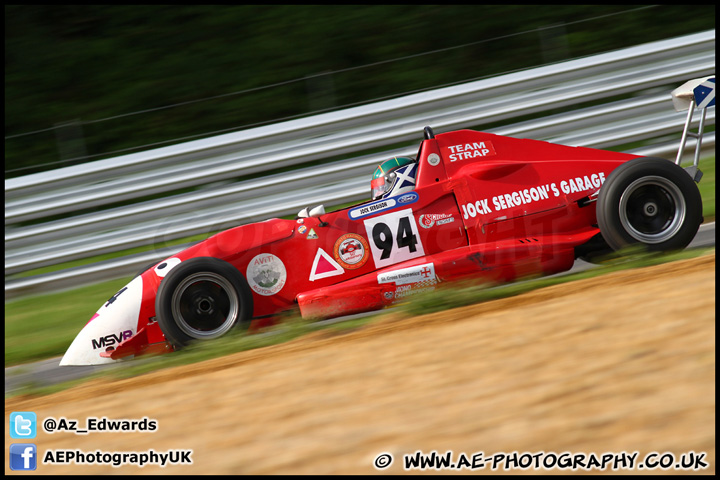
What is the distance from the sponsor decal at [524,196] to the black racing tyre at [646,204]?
271mm

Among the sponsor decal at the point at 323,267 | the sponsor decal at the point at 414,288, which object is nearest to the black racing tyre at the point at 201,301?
the sponsor decal at the point at 323,267

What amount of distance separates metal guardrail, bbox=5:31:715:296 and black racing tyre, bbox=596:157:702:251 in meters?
3.03

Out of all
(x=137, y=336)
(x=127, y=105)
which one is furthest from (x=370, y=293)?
(x=127, y=105)

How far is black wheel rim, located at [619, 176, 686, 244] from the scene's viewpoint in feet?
16.9

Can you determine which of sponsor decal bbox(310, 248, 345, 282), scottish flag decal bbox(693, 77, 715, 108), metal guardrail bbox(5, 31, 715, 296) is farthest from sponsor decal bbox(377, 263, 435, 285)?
metal guardrail bbox(5, 31, 715, 296)

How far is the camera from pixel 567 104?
8.30 m

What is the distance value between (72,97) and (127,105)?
0.84 metres

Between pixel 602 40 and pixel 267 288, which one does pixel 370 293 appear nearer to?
pixel 267 288

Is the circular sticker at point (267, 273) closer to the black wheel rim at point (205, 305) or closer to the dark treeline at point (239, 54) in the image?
the black wheel rim at point (205, 305)

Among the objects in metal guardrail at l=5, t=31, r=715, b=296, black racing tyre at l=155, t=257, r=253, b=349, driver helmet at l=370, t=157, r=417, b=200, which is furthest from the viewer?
metal guardrail at l=5, t=31, r=715, b=296

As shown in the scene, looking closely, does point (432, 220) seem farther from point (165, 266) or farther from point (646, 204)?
point (165, 266)

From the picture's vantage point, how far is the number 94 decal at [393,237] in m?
5.27

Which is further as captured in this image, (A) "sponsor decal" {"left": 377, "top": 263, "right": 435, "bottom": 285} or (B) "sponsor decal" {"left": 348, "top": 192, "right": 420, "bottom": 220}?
(B) "sponsor decal" {"left": 348, "top": 192, "right": 420, "bottom": 220}

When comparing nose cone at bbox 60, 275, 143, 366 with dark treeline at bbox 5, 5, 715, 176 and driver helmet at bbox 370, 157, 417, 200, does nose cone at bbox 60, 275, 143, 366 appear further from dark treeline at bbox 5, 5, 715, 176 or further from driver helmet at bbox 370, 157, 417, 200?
dark treeline at bbox 5, 5, 715, 176
